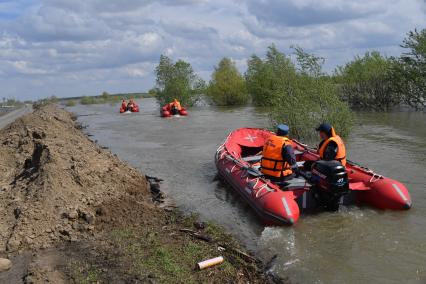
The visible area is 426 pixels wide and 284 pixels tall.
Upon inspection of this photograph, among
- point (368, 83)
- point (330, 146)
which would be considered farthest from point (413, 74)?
point (330, 146)

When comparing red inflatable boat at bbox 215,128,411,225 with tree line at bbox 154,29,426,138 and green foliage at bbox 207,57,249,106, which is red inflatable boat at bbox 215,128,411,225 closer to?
tree line at bbox 154,29,426,138

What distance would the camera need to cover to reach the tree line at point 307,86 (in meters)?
15.5

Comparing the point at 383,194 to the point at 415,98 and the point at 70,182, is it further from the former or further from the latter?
the point at 415,98

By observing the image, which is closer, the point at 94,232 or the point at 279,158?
the point at 94,232

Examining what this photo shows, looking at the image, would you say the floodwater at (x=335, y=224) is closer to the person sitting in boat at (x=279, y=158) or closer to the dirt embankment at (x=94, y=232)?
the dirt embankment at (x=94, y=232)

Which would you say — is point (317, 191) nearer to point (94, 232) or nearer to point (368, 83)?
point (94, 232)

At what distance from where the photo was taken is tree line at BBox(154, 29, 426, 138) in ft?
50.8

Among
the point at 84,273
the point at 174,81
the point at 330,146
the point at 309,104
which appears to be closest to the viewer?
the point at 84,273

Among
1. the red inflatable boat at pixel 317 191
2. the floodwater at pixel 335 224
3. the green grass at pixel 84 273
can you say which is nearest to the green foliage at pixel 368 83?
the floodwater at pixel 335 224

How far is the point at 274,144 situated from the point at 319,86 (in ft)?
26.4

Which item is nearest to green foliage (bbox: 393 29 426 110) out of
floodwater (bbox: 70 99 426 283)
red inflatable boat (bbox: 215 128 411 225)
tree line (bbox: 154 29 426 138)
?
tree line (bbox: 154 29 426 138)

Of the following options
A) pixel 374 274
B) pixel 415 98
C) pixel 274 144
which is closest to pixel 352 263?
pixel 374 274

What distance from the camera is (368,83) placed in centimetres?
2806

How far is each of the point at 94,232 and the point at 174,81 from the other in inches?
1333
